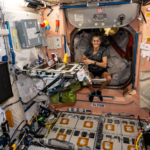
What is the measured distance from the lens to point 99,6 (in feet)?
9.52

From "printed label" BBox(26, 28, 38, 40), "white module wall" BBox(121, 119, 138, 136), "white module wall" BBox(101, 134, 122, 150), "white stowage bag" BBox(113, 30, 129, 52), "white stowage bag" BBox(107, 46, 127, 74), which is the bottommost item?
"white module wall" BBox(101, 134, 122, 150)

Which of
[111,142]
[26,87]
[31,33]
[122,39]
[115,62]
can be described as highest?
[31,33]

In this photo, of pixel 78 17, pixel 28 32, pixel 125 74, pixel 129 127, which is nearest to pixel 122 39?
pixel 125 74

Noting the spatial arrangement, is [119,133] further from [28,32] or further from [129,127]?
[28,32]

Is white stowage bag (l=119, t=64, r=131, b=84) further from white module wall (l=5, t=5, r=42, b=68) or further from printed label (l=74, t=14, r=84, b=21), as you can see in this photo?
white module wall (l=5, t=5, r=42, b=68)

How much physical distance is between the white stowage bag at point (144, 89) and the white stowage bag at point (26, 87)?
2.01 meters

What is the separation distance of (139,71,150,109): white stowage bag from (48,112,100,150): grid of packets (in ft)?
3.24

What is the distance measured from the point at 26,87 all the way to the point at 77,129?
1283 millimetres

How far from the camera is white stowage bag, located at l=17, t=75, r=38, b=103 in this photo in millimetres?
2566

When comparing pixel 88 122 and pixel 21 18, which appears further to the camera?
pixel 88 122

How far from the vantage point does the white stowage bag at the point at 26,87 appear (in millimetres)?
2566

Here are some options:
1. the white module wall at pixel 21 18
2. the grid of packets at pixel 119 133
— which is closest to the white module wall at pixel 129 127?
the grid of packets at pixel 119 133

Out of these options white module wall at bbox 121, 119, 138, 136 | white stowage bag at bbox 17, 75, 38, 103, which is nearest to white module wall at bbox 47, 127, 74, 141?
white stowage bag at bbox 17, 75, 38, 103

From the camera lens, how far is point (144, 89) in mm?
3027
